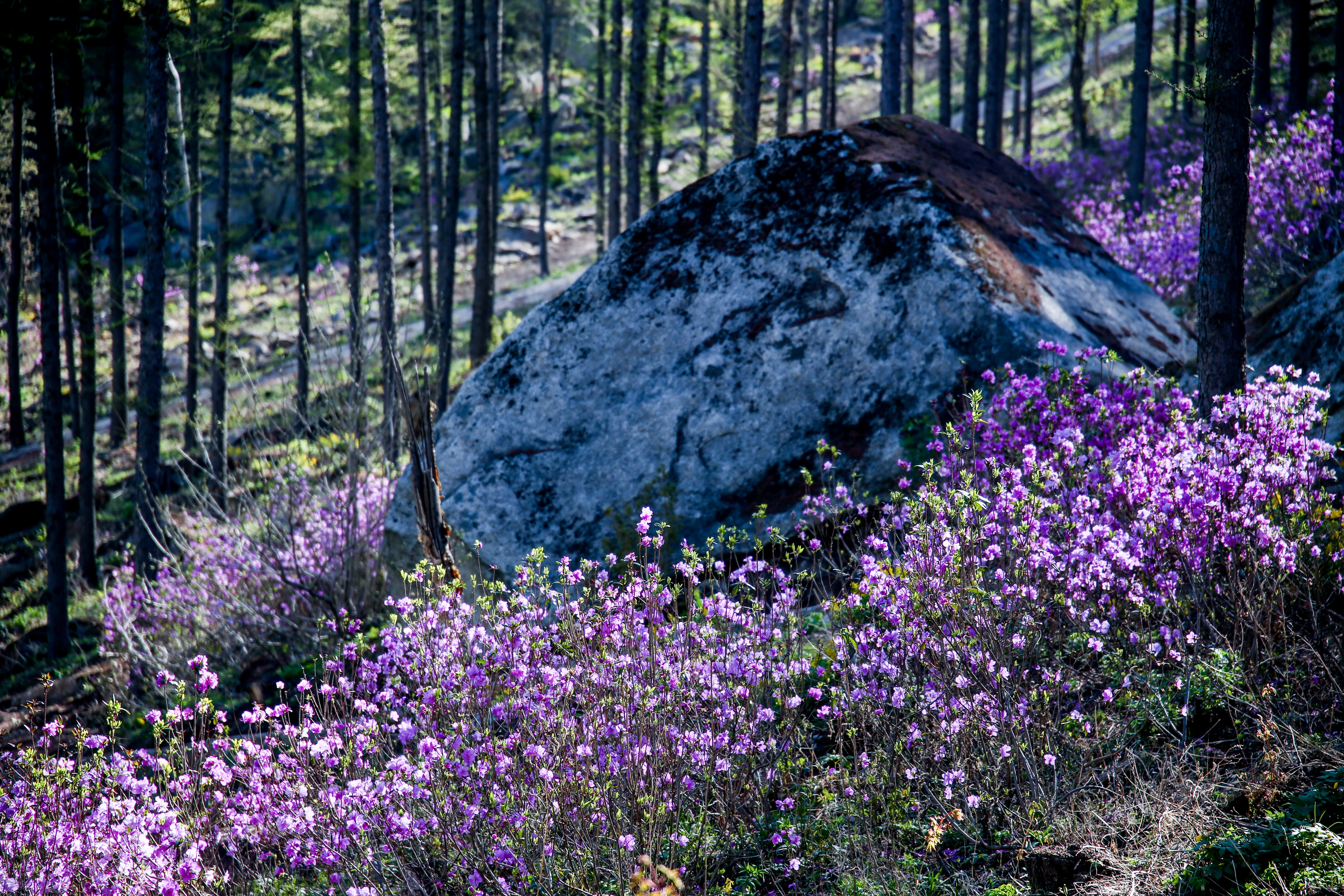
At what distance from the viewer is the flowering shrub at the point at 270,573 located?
7.89 meters

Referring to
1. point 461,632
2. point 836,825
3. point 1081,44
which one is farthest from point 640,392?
point 1081,44

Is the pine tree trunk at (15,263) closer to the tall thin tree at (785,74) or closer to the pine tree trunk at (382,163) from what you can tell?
the pine tree trunk at (382,163)

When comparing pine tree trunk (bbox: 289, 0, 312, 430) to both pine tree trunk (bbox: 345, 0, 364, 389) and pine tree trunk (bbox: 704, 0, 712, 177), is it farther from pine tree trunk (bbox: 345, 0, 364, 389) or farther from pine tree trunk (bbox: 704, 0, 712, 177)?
pine tree trunk (bbox: 704, 0, 712, 177)

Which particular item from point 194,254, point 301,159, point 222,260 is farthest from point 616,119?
point 194,254

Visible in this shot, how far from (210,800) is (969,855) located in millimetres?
3740

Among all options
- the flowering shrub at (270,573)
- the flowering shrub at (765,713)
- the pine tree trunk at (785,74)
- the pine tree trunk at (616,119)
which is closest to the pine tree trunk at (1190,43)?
the pine tree trunk at (785,74)

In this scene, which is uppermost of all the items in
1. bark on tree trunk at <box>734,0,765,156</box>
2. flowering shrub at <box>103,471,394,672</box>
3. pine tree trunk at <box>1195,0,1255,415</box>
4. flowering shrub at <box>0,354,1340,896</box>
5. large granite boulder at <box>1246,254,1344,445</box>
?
bark on tree trunk at <box>734,0,765,156</box>

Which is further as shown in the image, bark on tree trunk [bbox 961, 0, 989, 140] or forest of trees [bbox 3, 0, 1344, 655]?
bark on tree trunk [bbox 961, 0, 989, 140]

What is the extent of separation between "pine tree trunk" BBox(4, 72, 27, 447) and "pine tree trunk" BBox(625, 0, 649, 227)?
1002 cm

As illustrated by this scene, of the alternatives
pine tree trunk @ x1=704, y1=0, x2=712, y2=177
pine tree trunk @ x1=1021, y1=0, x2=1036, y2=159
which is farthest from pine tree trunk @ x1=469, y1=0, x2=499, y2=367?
pine tree trunk @ x1=1021, y1=0, x2=1036, y2=159

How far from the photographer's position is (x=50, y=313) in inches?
447

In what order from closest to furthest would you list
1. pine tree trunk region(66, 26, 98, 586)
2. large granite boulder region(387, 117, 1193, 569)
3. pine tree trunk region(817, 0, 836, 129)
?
large granite boulder region(387, 117, 1193, 569) < pine tree trunk region(66, 26, 98, 586) < pine tree trunk region(817, 0, 836, 129)

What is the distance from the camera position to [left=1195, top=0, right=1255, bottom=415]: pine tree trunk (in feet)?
17.5

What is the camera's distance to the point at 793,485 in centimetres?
639
